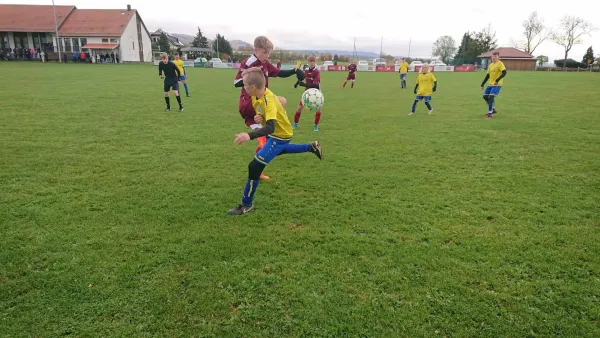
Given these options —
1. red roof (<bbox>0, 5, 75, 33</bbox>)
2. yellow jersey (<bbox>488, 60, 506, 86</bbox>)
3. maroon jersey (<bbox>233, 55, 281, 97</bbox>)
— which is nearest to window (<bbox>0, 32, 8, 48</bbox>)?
red roof (<bbox>0, 5, 75, 33</bbox>)

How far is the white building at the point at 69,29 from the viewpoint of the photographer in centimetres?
5209

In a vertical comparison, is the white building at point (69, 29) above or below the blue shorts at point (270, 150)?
above

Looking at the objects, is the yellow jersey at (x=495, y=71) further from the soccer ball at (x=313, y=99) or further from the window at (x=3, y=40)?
the window at (x=3, y=40)

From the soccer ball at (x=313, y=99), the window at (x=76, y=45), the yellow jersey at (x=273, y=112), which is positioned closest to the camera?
the yellow jersey at (x=273, y=112)

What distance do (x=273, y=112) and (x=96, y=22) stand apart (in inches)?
2463

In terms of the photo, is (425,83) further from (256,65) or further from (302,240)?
(302,240)

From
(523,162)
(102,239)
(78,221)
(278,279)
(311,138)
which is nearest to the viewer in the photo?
(278,279)

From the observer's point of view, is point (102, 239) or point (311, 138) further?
point (311, 138)

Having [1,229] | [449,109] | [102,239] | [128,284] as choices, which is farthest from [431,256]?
[449,109]

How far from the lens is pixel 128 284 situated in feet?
11.1

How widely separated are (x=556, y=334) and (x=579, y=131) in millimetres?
9003

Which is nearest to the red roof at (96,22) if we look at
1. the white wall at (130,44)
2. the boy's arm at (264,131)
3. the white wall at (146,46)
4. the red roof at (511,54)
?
the white wall at (130,44)

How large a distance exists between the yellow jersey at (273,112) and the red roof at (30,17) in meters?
60.3

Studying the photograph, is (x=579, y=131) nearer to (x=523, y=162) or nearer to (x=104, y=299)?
(x=523, y=162)
